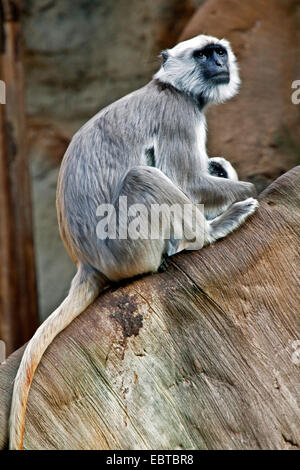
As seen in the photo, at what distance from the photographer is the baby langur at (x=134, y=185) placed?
429 centimetres

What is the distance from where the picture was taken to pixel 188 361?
13.2 ft

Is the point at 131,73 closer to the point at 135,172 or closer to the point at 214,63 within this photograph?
the point at 214,63

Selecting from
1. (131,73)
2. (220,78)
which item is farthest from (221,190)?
(131,73)

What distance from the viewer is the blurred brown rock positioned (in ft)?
24.8

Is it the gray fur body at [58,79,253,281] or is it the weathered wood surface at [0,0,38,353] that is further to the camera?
the weathered wood surface at [0,0,38,353]

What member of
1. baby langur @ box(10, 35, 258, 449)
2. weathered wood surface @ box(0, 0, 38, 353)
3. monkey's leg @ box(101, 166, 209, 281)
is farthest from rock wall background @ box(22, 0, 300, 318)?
monkey's leg @ box(101, 166, 209, 281)

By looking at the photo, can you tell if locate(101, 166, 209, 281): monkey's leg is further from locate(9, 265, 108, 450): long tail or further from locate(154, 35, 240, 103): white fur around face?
locate(154, 35, 240, 103): white fur around face

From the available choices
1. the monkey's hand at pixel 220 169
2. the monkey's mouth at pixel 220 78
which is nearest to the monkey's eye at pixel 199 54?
the monkey's mouth at pixel 220 78

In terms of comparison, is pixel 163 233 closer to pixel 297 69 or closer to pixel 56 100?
pixel 297 69

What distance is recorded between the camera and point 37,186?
9758 millimetres

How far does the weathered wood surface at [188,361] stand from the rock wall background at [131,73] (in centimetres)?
341

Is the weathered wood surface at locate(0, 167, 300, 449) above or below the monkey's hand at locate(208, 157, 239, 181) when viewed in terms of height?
below

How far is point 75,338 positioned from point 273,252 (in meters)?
1.26

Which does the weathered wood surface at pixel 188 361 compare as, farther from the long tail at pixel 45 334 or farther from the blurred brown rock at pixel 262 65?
the blurred brown rock at pixel 262 65
